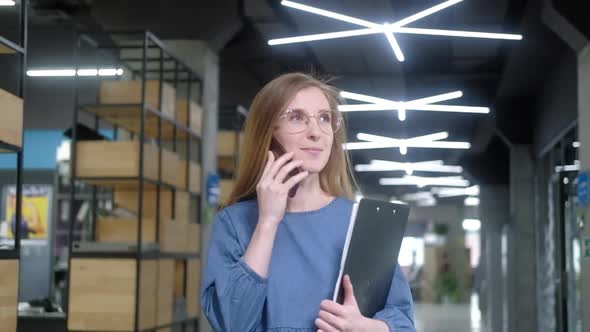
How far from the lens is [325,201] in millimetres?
1494

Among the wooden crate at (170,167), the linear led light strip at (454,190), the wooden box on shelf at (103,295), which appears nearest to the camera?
the wooden box on shelf at (103,295)

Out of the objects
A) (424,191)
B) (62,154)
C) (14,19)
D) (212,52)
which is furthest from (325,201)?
(424,191)

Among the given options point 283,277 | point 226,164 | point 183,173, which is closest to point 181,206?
point 183,173

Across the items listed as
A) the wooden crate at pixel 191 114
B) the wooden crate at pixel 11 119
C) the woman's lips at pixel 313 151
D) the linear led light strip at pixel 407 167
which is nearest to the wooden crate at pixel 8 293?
the wooden crate at pixel 11 119

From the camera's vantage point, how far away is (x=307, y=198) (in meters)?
1.48

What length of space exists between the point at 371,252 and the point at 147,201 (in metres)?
6.46

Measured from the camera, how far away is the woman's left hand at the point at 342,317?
1.30 metres

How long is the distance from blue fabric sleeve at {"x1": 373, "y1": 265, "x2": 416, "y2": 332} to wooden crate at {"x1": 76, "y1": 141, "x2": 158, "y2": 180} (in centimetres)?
546

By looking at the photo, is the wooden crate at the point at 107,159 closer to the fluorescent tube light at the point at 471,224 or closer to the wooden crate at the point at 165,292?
the wooden crate at the point at 165,292

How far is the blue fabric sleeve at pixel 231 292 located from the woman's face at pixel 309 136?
0.60 feet

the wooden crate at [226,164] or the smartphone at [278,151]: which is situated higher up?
the wooden crate at [226,164]

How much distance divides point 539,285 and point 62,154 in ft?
23.8

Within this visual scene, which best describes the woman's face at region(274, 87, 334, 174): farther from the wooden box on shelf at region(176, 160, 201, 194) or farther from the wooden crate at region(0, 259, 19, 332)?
the wooden box on shelf at region(176, 160, 201, 194)

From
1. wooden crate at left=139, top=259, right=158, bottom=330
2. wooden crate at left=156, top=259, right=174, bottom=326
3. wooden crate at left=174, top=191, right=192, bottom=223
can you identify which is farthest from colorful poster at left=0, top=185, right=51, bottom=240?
wooden crate at left=139, top=259, right=158, bottom=330
